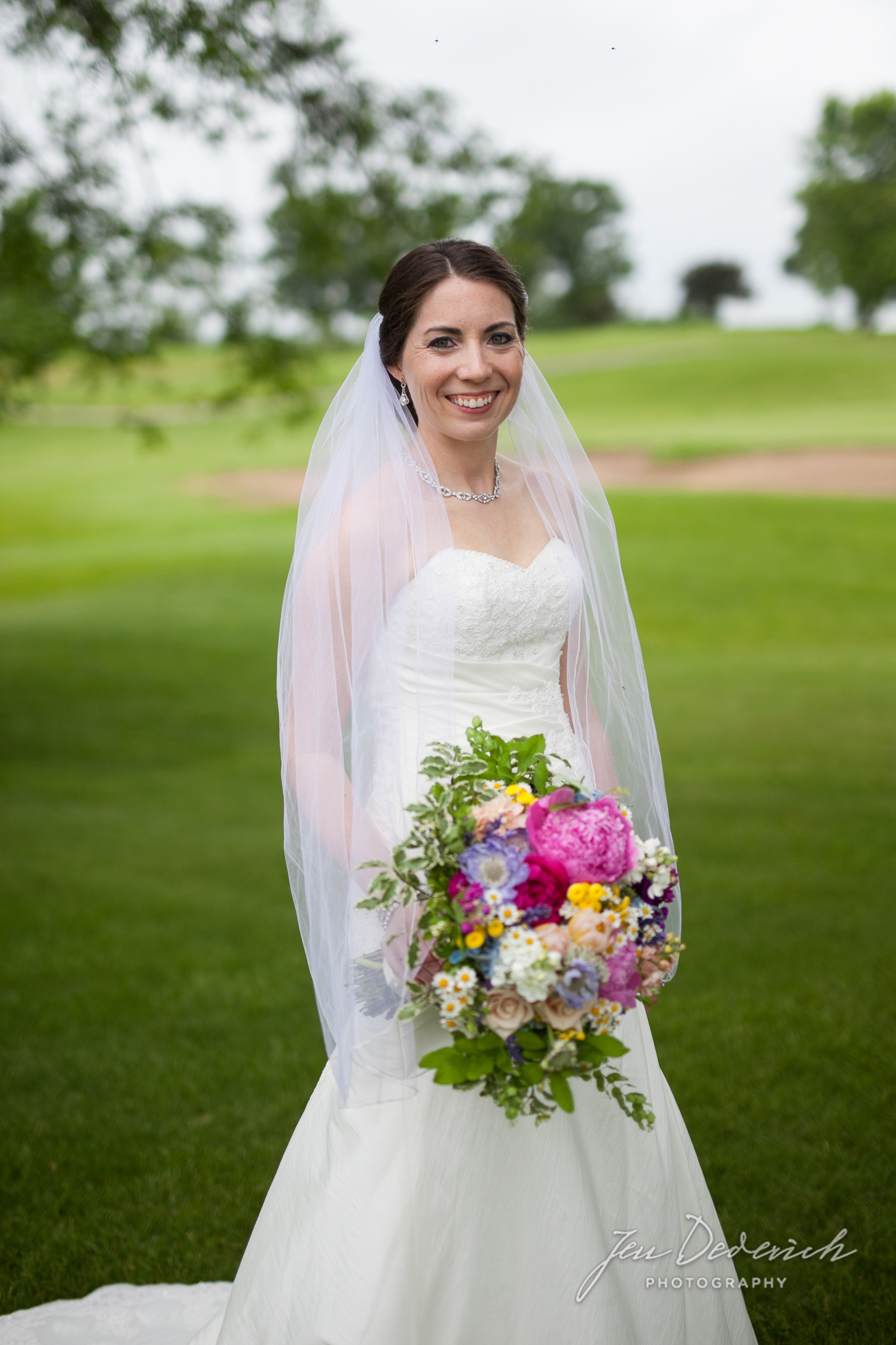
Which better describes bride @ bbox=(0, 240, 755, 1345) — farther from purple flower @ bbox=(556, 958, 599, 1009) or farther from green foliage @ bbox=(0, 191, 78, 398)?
green foliage @ bbox=(0, 191, 78, 398)

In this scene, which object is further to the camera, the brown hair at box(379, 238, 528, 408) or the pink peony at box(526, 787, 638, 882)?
the brown hair at box(379, 238, 528, 408)

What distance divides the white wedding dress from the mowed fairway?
5.5 inches

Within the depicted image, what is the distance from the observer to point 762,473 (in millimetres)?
25125

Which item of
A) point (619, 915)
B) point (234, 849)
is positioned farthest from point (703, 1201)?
point (234, 849)

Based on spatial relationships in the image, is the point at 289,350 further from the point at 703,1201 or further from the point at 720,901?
the point at 703,1201

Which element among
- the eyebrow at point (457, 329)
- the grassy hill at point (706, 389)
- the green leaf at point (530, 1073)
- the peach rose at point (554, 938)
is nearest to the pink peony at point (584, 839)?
the peach rose at point (554, 938)

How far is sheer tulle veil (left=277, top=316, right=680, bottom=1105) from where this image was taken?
7.83ft

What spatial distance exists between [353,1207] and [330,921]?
23.6 inches

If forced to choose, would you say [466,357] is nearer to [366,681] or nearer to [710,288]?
[366,681]

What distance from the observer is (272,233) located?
10.9 m

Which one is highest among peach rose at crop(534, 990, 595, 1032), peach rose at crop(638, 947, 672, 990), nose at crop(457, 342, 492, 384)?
nose at crop(457, 342, 492, 384)

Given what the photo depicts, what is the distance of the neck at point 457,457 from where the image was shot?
110 inches
